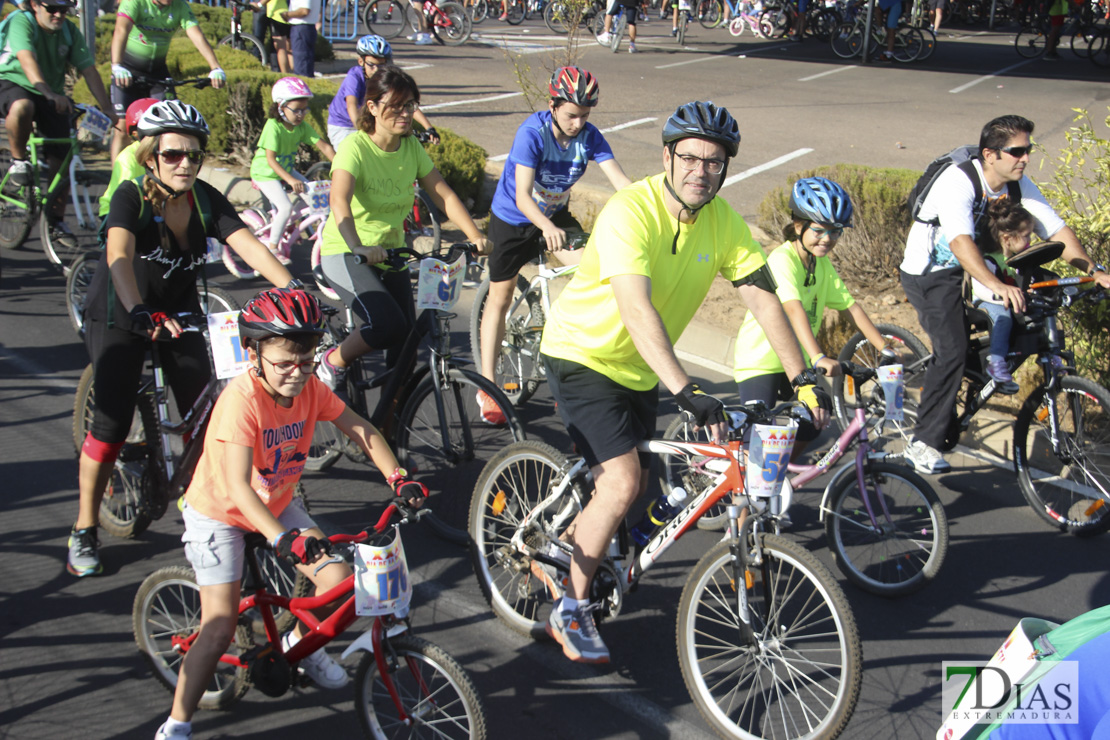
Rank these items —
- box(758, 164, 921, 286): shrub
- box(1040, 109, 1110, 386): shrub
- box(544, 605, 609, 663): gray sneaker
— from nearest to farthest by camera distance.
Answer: box(544, 605, 609, 663): gray sneaker
box(1040, 109, 1110, 386): shrub
box(758, 164, 921, 286): shrub

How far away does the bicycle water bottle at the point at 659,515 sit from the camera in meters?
3.72

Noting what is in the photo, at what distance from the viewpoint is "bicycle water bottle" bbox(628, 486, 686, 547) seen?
12.2 ft

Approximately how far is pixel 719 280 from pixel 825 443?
285 cm

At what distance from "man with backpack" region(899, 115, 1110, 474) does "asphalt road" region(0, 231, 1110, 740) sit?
555mm

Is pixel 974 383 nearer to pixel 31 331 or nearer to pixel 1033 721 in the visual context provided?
pixel 1033 721

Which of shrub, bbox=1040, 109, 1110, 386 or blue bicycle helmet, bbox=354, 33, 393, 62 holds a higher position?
blue bicycle helmet, bbox=354, 33, 393, 62

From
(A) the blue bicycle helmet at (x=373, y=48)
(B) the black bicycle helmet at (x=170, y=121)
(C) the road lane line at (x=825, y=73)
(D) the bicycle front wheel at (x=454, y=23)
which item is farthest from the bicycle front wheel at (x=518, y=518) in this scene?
(D) the bicycle front wheel at (x=454, y=23)

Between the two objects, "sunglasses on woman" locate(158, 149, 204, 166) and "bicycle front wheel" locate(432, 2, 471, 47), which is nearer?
"sunglasses on woman" locate(158, 149, 204, 166)

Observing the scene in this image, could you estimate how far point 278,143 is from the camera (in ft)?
26.5

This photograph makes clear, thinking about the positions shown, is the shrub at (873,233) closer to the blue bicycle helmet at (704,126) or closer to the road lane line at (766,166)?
the road lane line at (766,166)

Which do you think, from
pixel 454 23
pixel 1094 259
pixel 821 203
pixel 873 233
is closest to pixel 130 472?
pixel 821 203

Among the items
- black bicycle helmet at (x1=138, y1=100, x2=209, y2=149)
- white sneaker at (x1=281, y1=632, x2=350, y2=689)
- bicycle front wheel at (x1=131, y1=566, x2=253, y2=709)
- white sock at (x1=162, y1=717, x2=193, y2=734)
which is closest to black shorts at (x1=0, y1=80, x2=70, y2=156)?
black bicycle helmet at (x1=138, y1=100, x2=209, y2=149)

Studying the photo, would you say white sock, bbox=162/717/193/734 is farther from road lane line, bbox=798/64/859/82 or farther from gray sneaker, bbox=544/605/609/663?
road lane line, bbox=798/64/859/82

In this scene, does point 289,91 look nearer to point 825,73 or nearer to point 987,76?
point 825,73
